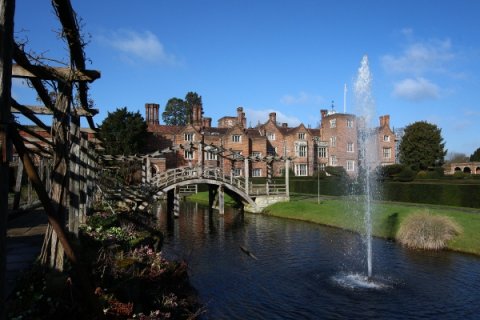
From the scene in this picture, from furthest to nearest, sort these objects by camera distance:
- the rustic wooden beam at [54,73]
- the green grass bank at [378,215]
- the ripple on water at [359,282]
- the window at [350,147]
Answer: the window at [350,147]
the green grass bank at [378,215]
the ripple on water at [359,282]
the rustic wooden beam at [54,73]

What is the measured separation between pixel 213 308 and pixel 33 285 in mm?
6023

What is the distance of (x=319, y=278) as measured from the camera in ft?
50.2

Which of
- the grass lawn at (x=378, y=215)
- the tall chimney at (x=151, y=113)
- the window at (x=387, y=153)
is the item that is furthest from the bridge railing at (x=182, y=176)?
the window at (x=387, y=153)

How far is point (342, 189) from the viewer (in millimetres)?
47344

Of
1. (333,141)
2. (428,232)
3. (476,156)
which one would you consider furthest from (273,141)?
(476,156)

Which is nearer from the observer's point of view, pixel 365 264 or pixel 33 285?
pixel 33 285

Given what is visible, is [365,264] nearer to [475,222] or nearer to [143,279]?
[475,222]

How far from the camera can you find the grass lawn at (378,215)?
19797 mm

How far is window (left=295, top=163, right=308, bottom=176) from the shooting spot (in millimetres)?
67150

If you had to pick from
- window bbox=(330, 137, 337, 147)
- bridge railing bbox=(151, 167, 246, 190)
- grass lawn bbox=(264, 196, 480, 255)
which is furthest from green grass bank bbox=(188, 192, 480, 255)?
window bbox=(330, 137, 337, 147)

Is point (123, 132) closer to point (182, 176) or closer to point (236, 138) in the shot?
point (236, 138)

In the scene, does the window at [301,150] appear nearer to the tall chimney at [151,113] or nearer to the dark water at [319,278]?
the tall chimney at [151,113]

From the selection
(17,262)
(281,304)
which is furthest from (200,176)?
(17,262)

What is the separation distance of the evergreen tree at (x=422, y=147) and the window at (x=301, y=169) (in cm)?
1658
